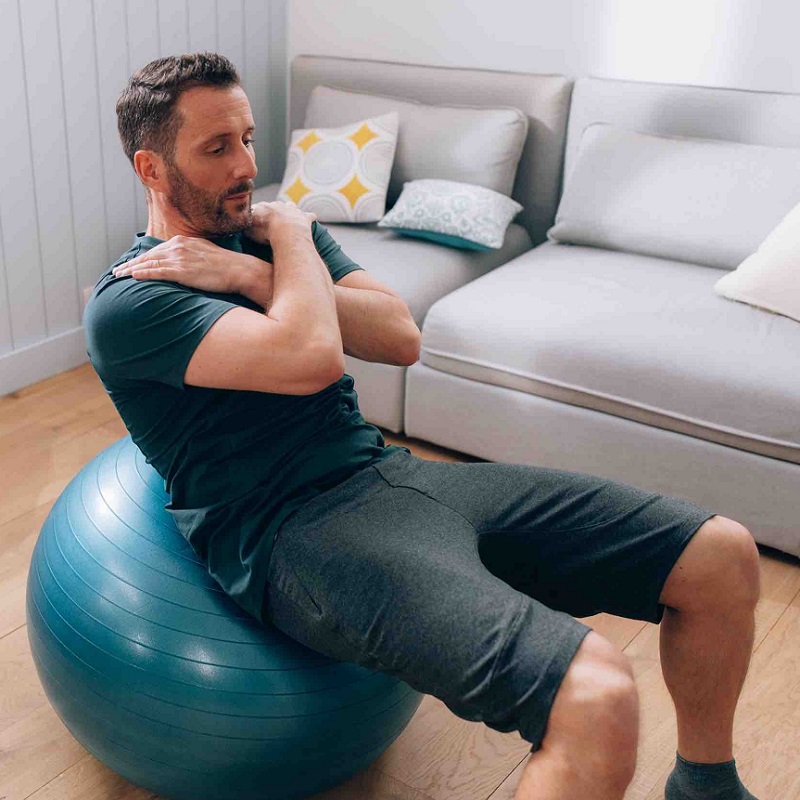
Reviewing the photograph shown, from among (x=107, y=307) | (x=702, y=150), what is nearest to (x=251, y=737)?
(x=107, y=307)

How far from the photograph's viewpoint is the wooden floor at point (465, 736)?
5.33 ft

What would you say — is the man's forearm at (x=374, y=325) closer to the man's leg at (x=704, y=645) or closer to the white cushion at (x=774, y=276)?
the man's leg at (x=704, y=645)

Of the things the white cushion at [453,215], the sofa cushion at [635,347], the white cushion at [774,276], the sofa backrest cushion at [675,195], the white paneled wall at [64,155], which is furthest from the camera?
the white cushion at [453,215]

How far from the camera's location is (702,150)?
2.75 meters

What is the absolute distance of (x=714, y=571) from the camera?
4.50 feet

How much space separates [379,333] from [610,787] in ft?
2.60

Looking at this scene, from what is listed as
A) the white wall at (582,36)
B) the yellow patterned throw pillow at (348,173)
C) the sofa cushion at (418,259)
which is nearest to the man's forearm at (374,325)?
the sofa cushion at (418,259)

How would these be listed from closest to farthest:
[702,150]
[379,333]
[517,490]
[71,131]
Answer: [517,490] < [379,333] < [702,150] < [71,131]

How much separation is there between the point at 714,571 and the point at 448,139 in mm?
2035

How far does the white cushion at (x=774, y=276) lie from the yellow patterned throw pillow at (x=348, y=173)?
1.13 m

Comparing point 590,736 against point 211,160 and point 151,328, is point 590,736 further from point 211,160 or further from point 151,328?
point 211,160

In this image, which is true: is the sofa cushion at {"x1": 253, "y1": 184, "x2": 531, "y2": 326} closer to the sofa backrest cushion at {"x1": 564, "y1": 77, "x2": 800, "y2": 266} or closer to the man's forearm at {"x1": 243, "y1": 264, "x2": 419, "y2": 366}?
the sofa backrest cushion at {"x1": 564, "y1": 77, "x2": 800, "y2": 266}

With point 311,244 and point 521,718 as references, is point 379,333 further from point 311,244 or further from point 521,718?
point 521,718

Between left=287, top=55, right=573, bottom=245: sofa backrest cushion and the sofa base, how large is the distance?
0.91 meters
